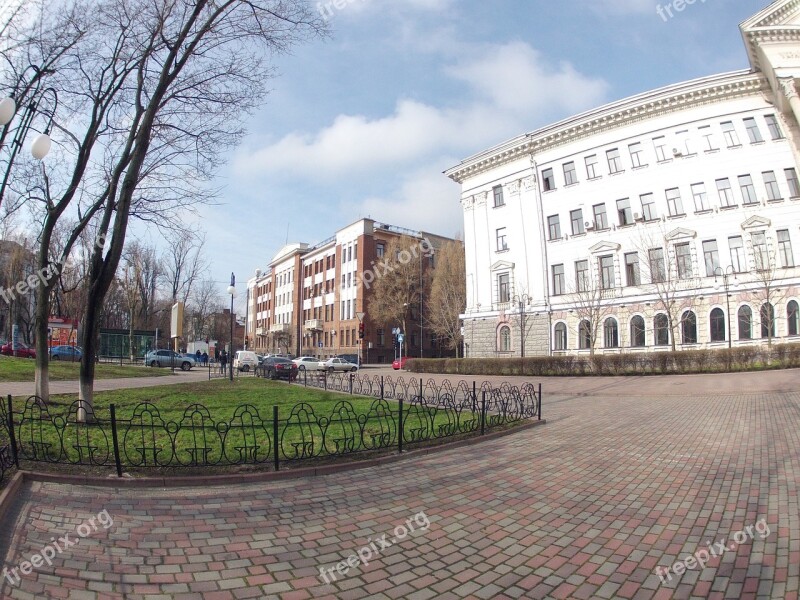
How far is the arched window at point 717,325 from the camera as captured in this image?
96.7ft

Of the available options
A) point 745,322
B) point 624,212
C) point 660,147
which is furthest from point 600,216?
point 745,322

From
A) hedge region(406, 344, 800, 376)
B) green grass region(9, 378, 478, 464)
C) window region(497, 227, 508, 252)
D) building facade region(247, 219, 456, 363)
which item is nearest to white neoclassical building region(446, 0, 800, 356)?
window region(497, 227, 508, 252)

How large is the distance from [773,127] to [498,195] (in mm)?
19919

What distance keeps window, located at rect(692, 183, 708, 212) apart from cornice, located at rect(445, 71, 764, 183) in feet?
19.0

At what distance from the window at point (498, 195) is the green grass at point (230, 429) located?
1247 inches

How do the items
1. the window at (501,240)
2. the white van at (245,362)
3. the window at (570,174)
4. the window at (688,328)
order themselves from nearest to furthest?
the window at (688,328), the white van at (245,362), the window at (570,174), the window at (501,240)

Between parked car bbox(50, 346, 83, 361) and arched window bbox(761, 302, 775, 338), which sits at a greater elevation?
arched window bbox(761, 302, 775, 338)

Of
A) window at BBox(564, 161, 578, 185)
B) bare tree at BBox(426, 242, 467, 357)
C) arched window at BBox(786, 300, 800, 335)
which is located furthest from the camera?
bare tree at BBox(426, 242, 467, 357)

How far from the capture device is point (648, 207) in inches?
1332

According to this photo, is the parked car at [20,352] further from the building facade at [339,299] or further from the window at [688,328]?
the window at [688,328]

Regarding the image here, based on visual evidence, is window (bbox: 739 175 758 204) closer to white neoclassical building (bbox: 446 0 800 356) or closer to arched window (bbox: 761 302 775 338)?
white neoclassical building (bbox: 446 0 800 356)

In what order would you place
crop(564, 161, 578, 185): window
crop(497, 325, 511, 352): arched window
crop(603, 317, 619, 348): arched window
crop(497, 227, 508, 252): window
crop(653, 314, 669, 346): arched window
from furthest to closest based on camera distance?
1. crop(497, 227, 508, 252): window
2. crop(497, 325, 511, 352): arched window
3. crop(564, 161, 578, 185): window
4. crop(603, 317, 619, 348): arched window
5. crop(653, 314, 669, 346): arched window

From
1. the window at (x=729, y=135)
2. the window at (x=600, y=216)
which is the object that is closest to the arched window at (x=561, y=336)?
the window at (x=600, y=216)

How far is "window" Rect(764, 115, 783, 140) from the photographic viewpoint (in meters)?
30.5
